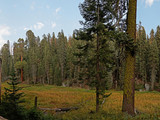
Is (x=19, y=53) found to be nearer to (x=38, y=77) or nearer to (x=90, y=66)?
(x=38, y=77)

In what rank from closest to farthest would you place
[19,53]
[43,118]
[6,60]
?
[43,118] → [19,53] → [6,60]

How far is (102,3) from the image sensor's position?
401 inches

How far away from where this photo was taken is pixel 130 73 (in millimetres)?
7098

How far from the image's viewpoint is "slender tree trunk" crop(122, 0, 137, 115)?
23.1ft

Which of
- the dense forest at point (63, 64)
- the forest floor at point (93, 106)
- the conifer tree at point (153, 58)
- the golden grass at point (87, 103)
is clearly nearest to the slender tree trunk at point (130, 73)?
the forest floor at point (93, 106)

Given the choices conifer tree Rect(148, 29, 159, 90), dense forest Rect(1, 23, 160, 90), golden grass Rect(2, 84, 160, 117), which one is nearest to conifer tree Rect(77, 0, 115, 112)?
golden grass Rect(2, 84, 160, 117)

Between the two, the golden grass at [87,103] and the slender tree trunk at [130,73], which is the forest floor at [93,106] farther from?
the slender tree trunk at [130,73]

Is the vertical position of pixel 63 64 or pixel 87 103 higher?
pixel 63 64

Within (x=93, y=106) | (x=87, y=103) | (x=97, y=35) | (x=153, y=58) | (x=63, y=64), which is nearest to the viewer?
(x=97, y=35)

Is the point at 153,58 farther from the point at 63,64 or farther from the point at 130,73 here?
the point at 130,73

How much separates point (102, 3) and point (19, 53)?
163 feet

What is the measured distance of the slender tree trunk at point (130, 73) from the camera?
705cm

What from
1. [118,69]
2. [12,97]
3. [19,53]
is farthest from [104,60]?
[19,53]

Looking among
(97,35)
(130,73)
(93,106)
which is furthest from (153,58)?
(130,73)
